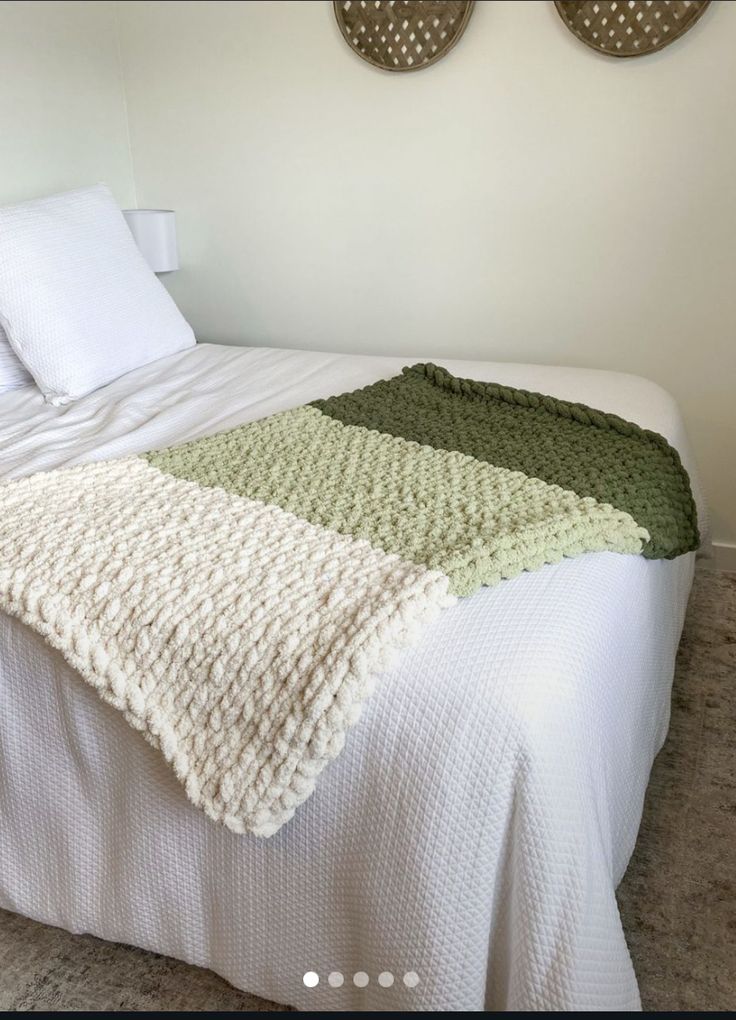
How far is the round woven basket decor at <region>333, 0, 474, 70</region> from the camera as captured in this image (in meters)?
2.11

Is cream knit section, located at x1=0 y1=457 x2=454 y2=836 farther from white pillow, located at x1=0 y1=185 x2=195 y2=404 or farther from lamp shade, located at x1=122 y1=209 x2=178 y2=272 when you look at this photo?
lamp shade, located at x1=122 y1=209 x2=178 y2=272

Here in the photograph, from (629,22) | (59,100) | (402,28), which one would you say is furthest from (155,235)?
(629,22)

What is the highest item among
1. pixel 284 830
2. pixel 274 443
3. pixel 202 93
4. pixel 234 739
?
pixel 202 93

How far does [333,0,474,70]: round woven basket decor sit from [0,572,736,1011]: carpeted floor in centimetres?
171

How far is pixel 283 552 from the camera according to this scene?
3.74 feet

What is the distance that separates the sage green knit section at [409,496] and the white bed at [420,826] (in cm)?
4

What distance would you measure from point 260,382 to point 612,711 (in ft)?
3.96

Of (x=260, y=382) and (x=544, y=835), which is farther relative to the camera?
(x=260, y=382)

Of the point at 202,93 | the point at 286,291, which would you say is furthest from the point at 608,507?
the point at 202,93

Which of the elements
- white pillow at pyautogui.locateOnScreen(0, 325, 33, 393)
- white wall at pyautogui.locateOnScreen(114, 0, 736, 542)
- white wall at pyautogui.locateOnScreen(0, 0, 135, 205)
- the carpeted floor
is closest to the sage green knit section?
the carpeted floor

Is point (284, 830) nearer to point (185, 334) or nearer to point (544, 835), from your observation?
point (544, 835)

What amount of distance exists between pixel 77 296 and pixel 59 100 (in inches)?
32.0

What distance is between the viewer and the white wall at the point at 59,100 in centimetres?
230

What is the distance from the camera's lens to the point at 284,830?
3.34ft
